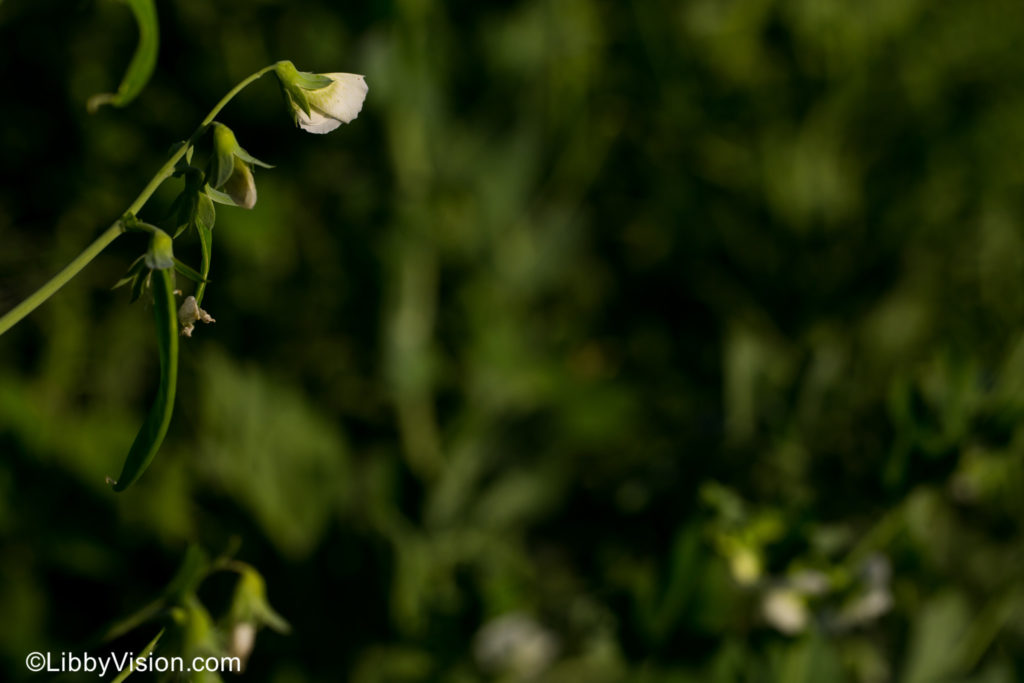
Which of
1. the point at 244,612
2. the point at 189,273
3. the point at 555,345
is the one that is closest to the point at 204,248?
the point at 189,273

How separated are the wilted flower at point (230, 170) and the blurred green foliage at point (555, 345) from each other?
0.19 metres

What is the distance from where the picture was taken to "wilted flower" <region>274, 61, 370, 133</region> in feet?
1.01

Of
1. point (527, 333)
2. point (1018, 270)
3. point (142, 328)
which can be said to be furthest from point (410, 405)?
point (1018, 270)

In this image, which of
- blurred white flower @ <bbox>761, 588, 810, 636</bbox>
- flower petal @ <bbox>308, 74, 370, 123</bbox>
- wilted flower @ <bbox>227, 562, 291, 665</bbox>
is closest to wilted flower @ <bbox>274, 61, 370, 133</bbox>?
flower petal @ <bbox>308, 74, 370, 123</bbox>

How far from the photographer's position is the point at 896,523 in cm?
58

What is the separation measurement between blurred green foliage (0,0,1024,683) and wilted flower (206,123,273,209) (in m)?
0.19

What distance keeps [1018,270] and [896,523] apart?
622mm

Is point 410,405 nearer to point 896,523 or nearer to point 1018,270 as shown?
point 896,523

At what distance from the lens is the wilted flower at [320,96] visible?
31 cm

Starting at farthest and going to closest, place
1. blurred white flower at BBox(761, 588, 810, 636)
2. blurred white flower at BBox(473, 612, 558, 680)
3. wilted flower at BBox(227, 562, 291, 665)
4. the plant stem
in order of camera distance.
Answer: blurred white flower at BBox(473, 612, 558, 680), blurred white flower at BBox(761, 588, 810, 636), wilted flower at BBox(227, 562, 291, 665), the plant stem

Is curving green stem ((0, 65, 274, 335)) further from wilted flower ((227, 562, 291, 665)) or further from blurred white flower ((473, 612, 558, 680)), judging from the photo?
blurred white flower ((473, 612, 558, 680))

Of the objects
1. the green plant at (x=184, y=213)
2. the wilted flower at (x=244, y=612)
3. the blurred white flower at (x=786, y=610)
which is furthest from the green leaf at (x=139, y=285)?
the blurred white flower at (x=786, y=610)

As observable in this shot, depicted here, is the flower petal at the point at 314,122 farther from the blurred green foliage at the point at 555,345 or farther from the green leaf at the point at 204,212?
the blurred green foliage at the point at 555,345

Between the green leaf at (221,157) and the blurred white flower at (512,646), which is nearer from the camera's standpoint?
the green leaf at (221,157)
